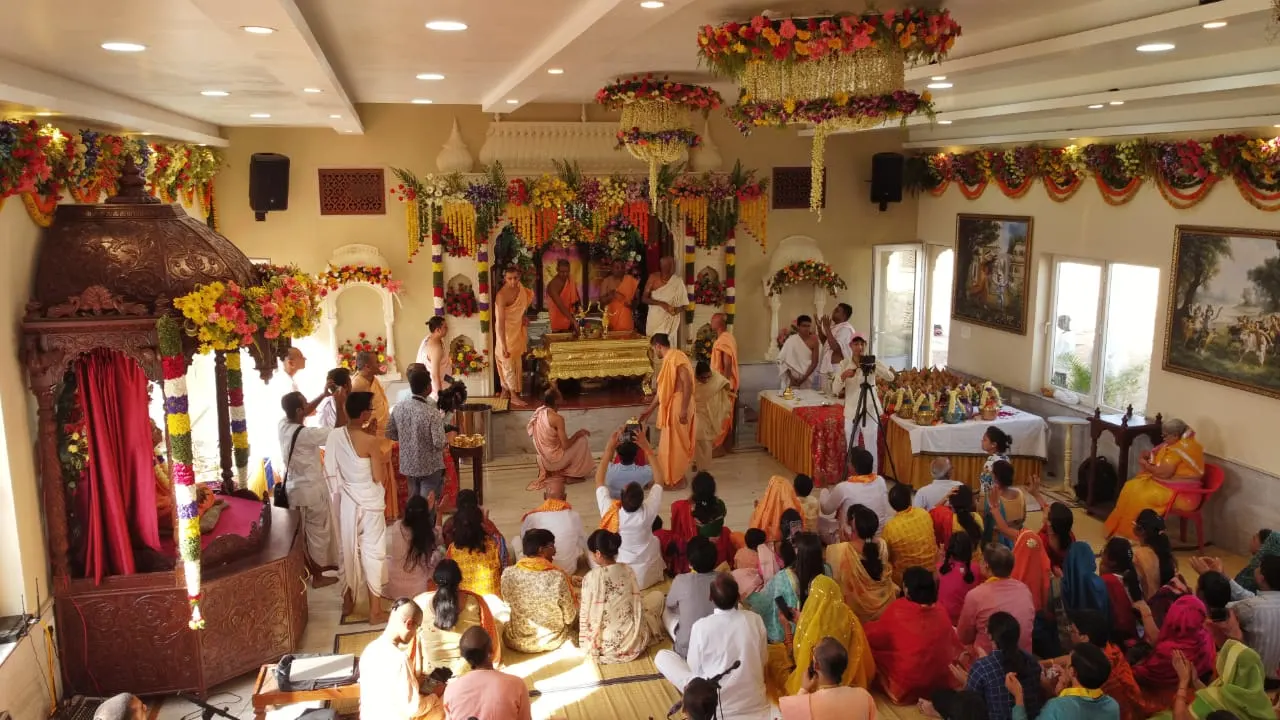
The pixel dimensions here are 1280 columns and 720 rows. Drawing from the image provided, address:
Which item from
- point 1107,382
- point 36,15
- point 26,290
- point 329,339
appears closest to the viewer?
point 36,15

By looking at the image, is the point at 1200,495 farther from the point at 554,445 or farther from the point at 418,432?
the point at 418,432

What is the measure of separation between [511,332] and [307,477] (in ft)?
15.9

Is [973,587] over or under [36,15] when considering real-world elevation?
under

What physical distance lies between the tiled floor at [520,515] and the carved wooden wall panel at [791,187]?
378cm

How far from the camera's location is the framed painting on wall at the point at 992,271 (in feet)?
38.8

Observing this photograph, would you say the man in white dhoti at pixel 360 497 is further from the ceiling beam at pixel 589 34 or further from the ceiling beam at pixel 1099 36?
the ceiling beam at pixel 1099 36

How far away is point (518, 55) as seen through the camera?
661 centimetres

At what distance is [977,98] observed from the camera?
9.16 m

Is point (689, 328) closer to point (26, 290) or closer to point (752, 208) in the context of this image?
point (752, 208)

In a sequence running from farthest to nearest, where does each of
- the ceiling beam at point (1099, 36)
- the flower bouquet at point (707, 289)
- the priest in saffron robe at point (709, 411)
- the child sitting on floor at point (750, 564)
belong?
the flower bouquet at point (707, 289) < the priest in saffron robe at point (709, 411) < the child sitting on floor at point (750, 564) < the ceiling beam at point (1099, 36)

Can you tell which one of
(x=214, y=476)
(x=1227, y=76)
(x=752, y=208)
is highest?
(x=1227, y=76)

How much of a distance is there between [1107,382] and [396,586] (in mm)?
8054

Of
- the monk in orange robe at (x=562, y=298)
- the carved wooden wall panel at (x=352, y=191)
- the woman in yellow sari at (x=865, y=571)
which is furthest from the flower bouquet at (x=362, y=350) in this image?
the woman in yellow sari at (x=865, y=571)

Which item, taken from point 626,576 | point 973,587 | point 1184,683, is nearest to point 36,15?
point 626,576
